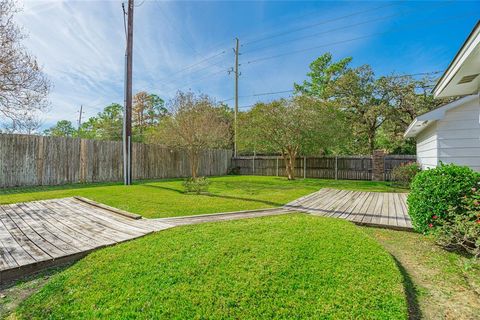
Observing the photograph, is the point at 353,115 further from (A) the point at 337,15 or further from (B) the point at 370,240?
(B) the point at 370,240

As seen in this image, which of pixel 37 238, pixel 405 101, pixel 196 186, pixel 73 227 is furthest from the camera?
pixel 405 101

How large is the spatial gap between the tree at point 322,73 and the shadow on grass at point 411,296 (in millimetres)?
16979

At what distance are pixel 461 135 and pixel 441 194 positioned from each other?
3.02 meters

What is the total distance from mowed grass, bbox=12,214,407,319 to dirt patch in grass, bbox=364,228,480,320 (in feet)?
Result: 0.56

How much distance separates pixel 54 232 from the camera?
334 cm

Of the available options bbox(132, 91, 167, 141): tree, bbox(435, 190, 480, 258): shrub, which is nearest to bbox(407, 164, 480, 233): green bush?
bbox(435, 190, 480, 258): shrub

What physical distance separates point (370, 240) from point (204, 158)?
40.6 feet

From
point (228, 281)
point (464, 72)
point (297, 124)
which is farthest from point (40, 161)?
point (464, 72)

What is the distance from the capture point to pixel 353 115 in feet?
51.9

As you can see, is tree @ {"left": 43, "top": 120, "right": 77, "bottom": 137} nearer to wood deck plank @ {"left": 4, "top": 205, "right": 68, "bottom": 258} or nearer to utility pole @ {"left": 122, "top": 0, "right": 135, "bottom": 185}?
utility pole @ {"left": 122, "top": 0, "right": 135, "bottom": 185}

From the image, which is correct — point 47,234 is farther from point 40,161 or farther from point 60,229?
point 40,161

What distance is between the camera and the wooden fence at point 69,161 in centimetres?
782

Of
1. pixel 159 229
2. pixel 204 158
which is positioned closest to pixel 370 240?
pixel 159 229

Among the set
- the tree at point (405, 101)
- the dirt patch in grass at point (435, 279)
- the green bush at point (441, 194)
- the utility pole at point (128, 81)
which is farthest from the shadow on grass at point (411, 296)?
the tree at point (405, 101)
